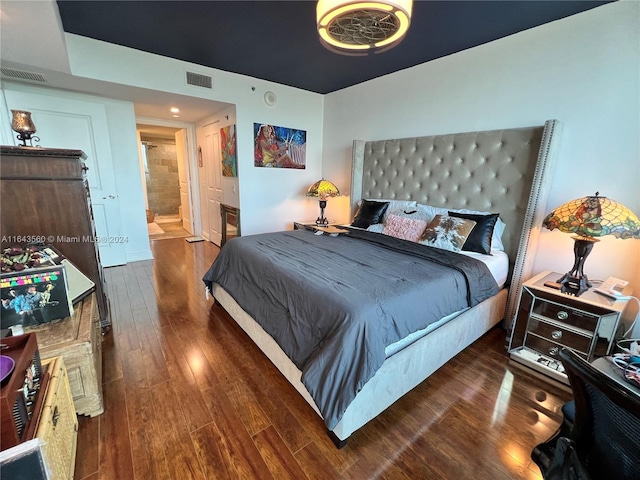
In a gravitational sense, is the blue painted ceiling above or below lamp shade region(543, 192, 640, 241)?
above

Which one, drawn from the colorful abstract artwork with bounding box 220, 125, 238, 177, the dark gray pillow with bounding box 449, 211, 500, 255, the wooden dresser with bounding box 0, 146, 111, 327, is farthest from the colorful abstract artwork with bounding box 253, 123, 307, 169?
the dark gray pillow with bounding box 449, 211, 500, 255

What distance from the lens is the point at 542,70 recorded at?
2199 millimetres

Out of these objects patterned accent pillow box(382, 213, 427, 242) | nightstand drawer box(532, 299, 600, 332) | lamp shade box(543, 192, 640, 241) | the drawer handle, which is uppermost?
lamp shade box(543, 192, 640, 241)

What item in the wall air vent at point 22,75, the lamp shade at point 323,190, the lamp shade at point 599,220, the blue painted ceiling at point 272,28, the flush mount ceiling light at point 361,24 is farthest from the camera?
the lamp shade at point 323,190

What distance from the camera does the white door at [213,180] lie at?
4.47 m

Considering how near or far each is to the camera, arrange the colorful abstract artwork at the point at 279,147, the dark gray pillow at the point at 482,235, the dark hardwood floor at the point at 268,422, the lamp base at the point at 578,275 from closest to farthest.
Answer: the dark hardwood floor at the point at 268,422, the lamp base at the point at 578,275, the dark gray pillow at the point at 482,235, the colorful abstract artwork at the point at 279,147

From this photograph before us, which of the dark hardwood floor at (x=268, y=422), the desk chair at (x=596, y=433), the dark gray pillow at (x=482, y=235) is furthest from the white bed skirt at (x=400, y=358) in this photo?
the desk chair at (x=596, y=433)

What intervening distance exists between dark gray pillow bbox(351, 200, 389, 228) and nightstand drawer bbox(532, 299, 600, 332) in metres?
1.70

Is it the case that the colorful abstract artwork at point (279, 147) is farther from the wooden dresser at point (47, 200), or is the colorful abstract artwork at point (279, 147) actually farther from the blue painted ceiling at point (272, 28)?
the wooden dresser at point (47, 200)

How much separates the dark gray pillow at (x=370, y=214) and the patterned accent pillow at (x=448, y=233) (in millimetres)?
784

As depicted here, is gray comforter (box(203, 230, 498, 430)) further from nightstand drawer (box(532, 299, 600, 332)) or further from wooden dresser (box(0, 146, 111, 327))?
wooden dresser (box(0, 146, 111, 327))

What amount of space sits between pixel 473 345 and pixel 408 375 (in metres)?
1.00

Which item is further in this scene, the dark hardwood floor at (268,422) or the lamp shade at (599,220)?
the lamp shade at (599,220)

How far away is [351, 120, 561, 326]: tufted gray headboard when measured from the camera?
7.14 ft
